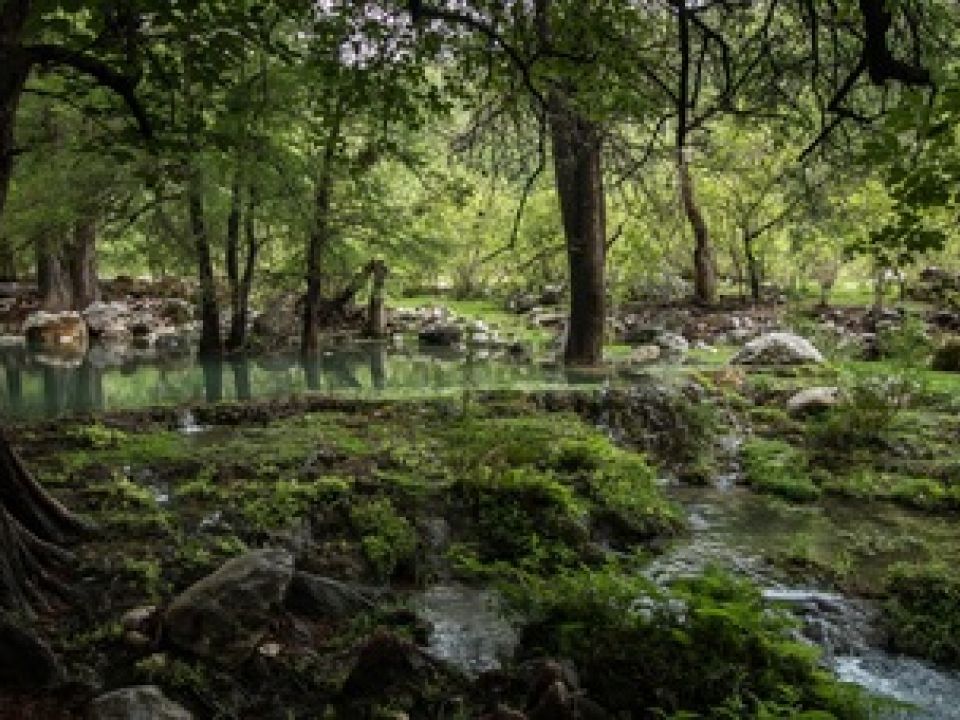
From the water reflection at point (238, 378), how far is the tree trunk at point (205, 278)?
1.50 ft

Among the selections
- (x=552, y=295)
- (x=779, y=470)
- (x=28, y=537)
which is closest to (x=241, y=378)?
(x=779, y=470)

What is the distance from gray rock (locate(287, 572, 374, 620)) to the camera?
5.42m

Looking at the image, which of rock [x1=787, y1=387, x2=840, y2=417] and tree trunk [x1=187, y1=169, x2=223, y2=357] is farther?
tree trunk [x1=187, y1=169, x2=223, y2=357]

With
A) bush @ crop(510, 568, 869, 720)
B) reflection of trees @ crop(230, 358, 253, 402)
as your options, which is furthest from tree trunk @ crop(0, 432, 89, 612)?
reflection of trees @ crop(230, 358, 253, 402)

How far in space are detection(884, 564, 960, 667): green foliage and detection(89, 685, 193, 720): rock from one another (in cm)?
441

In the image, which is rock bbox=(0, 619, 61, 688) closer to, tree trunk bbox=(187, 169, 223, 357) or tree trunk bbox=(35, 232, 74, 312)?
tree trunk bbox=(187, 169, 223, 357)

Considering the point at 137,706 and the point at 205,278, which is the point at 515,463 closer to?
the point at 137,706

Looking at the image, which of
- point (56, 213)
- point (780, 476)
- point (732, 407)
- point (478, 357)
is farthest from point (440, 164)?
point (780, 476)

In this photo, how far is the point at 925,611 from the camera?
624 centimetres

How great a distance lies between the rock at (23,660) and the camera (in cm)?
410

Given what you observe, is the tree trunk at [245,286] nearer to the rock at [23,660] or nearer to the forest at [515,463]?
the forest at [515,463]

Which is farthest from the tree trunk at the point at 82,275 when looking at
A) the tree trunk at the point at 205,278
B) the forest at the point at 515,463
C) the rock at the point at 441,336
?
the forest at the point at 515,463

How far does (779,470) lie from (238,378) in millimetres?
10881

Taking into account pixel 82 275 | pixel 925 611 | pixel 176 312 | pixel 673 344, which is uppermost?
pixel 82 275
